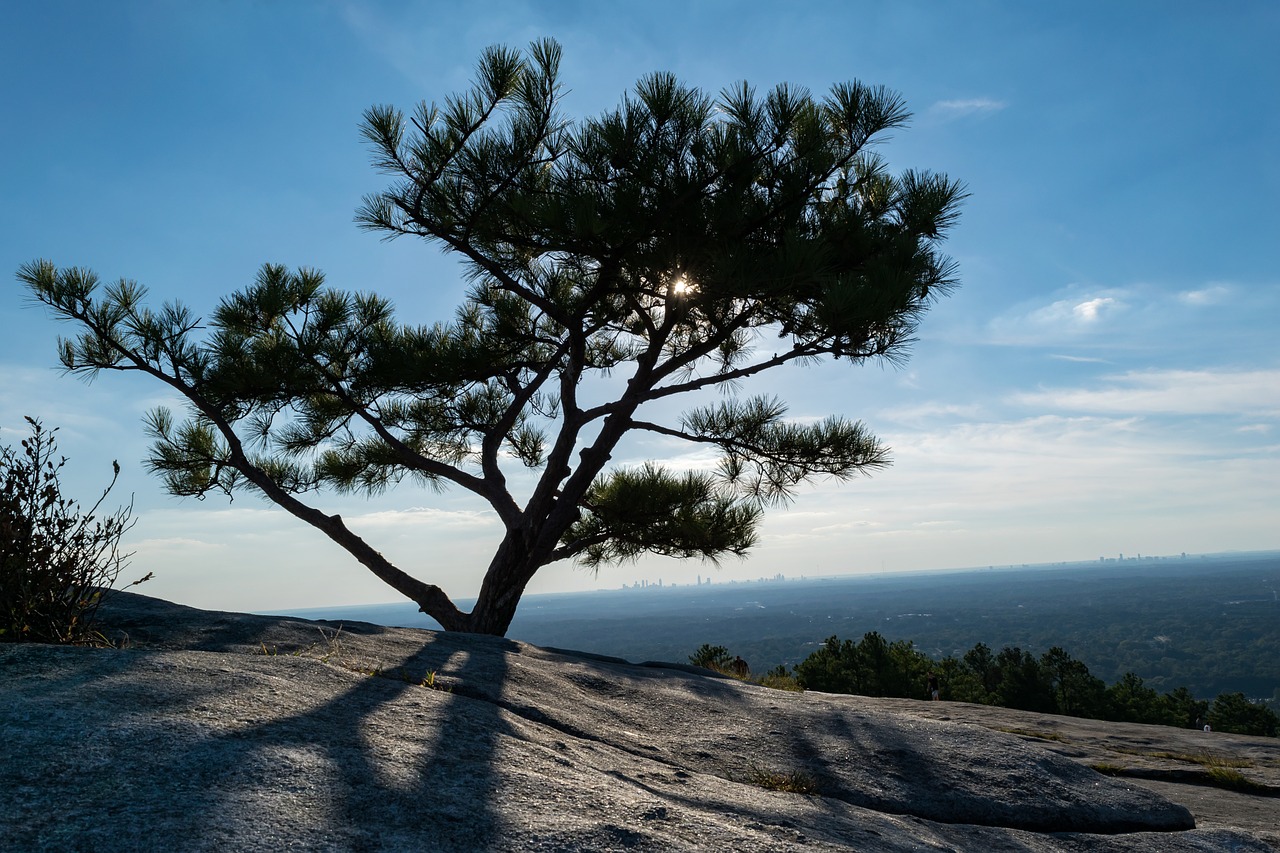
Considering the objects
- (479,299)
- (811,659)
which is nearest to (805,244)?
(479,299)

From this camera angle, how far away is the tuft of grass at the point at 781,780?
11.6ft

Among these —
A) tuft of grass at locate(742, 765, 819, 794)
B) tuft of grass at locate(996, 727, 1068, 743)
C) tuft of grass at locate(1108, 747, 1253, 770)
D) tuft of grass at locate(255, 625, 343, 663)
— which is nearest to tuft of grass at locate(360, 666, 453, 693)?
tuft of grass at locate(255, 625, 343, 663)

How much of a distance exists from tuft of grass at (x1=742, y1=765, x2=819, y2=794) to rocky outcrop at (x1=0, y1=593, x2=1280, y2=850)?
0.05 feet

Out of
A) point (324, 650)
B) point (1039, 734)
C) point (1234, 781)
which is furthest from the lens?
point (1039, 734)

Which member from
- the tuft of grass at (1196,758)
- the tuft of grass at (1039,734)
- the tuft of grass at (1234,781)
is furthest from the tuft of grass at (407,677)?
the tuft of grass at (1196,758)

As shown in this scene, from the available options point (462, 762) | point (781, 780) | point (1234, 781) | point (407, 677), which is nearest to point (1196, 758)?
point (1234, 781)

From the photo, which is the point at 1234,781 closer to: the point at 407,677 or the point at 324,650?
the point at 407,677

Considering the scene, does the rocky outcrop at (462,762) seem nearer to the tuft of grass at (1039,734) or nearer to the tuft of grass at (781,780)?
the tuft of grass at (781,780)

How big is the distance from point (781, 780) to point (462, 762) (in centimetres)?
163

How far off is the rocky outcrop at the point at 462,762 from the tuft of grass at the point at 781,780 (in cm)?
1

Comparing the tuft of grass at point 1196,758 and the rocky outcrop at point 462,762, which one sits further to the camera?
the tuft of grass at point 1196,758

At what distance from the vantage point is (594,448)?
873cm

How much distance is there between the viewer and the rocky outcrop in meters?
2.07

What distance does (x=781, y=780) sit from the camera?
3.56 m
